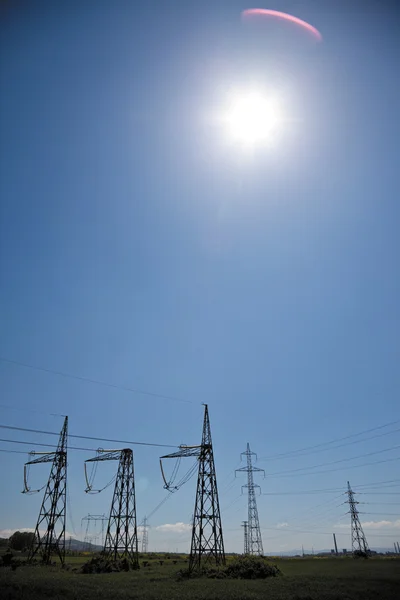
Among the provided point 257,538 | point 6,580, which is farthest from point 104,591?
point 257,538

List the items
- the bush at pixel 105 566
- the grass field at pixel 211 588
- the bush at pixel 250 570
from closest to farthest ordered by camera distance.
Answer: the grass field at pixel 211 588
the bush at pixel 250 570
the bush at pixel 105 566

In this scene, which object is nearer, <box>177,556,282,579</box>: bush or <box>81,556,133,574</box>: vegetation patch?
<box>177,556,282,579</box>: bush

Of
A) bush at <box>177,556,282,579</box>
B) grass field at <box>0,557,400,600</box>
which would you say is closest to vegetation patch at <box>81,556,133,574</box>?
bush at <box>177,556,282,579</box>

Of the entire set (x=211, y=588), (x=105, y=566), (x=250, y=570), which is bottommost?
(x=211, y=588)

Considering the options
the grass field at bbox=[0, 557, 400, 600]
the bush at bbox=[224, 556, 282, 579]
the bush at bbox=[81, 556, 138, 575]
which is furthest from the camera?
the bush at bbox=[81, 556, 138, 575]

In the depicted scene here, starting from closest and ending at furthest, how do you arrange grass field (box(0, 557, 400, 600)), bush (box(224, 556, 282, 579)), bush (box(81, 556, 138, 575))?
grass field (box(0, 557, 400, 600)) < bush (box(224, 556, 282, 579)) < bush (box(81, 556, 138, 575))

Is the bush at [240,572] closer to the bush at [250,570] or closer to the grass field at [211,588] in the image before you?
the bush at [250,570]

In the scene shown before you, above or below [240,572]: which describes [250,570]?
above

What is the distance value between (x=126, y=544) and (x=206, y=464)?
541 inches

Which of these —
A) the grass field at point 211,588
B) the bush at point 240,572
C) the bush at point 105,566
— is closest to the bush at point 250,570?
the bush at point 240,572

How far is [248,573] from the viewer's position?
31.1 metres

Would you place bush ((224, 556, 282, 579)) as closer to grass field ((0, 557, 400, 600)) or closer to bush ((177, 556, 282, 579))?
bush ((177, 556, 282, 579))

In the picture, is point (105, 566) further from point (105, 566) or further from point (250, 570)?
point (250, 570)

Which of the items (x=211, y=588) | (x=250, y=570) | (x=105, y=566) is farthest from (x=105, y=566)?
(x=211, y=588)
